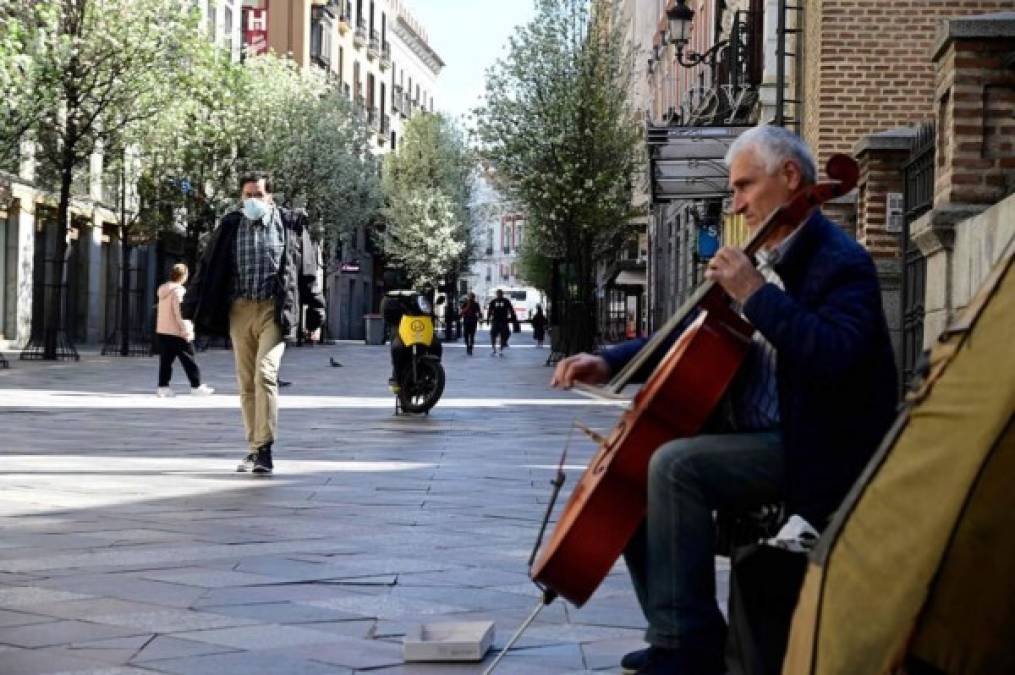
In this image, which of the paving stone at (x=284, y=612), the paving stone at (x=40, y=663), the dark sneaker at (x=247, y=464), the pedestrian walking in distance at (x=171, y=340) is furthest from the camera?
the pedestrian walking in distance at (x=171, y=340)

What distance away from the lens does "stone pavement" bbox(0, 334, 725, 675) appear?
563 cm

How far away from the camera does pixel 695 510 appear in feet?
15.1

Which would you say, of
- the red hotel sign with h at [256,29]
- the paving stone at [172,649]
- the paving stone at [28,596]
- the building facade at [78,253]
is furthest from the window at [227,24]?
the paving stone at [172,649]

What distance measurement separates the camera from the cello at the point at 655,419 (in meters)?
4.57

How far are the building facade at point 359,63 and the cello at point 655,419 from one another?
2226 inches

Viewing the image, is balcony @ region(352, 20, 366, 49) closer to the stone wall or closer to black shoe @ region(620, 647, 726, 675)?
the stone wall

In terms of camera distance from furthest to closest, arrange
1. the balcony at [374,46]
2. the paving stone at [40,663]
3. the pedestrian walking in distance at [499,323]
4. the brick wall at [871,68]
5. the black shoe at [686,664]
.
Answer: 1. the balcony at [374,46]
2. the pedestrian walking in distance at [499,323]
3. the brick wall at [871,68]
4. the paving stone at [40,663]
5. the black shoe at [686,664]

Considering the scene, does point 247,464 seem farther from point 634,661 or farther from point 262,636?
point 634,661

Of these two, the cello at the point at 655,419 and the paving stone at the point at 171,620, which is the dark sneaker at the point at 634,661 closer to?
the cello at the point at 655,419

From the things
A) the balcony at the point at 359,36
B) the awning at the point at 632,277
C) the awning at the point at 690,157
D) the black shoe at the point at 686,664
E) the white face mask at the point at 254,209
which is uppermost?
the balcony at the point at 359,36

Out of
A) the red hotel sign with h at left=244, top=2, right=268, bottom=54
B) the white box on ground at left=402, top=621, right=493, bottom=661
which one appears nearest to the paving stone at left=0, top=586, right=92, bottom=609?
the white box on ground at left=402, top=621, right=493, bottom=661

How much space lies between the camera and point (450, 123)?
267ft

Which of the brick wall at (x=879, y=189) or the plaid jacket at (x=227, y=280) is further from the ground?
the brick wall at (x=879, y=189)

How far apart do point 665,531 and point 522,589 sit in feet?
7.55
